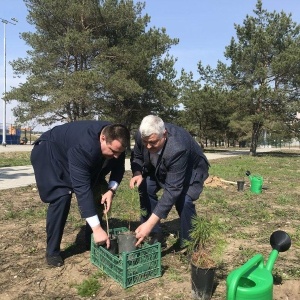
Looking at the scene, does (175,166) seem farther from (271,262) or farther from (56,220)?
(56,220)

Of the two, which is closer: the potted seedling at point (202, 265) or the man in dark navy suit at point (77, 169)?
the potted seedling at point (202, 265)

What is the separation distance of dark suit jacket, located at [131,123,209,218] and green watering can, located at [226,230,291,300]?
997mm

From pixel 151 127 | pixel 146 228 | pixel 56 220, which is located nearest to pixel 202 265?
pixel 146 228

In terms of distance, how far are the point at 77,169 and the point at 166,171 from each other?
88 cm

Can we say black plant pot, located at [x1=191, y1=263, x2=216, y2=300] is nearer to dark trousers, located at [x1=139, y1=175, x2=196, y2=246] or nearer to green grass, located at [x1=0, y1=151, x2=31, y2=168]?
dark trousers, located at [x1=139, y1=175, x2=196, y2=246]

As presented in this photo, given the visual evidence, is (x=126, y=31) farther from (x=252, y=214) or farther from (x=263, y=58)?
(x=252, y=214)

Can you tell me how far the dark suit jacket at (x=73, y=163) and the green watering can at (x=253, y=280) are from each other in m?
1.43

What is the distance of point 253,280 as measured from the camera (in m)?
2.27

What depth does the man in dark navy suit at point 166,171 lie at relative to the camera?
306 centimetres

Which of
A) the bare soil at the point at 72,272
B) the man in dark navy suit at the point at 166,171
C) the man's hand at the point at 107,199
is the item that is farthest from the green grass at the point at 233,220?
the man's hand at the point at 107,199

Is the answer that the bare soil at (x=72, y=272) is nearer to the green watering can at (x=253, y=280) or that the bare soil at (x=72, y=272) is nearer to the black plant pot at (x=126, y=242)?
the black plant pot at (x=126, y=242)

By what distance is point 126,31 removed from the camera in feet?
70.9

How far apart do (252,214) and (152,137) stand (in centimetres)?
Answer: 370

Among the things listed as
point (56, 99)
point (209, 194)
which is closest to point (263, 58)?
point (56, 99)
